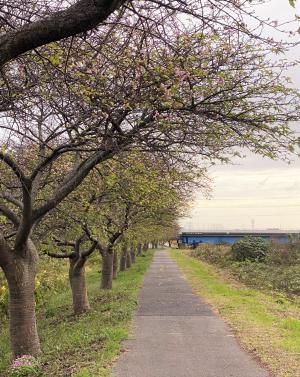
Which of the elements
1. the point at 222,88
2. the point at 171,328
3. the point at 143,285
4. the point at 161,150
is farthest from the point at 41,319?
the point at 222,88

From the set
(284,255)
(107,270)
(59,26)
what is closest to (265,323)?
(59,26)

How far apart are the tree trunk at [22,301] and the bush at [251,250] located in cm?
2458

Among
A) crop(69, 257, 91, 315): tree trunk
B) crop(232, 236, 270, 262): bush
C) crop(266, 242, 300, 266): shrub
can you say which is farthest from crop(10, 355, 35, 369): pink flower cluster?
crop(232, 236, 270, 262): bush

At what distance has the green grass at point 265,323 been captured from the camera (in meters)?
8.61

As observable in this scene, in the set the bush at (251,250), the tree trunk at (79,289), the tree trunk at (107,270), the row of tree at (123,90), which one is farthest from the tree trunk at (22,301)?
the bush at (251,250)

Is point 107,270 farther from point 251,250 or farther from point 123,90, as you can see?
point 123,90

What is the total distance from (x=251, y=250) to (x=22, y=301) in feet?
85.4

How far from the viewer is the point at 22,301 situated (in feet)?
33.7

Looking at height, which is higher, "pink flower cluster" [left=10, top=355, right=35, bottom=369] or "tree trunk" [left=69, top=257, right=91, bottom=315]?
"tree trunk" [left=69, top=257, right=91, bottom=315]

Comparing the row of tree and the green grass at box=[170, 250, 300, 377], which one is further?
the green grass at box=[170, 250, 300, 377]

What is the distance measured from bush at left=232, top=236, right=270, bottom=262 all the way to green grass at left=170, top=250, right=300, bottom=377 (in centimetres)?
1362

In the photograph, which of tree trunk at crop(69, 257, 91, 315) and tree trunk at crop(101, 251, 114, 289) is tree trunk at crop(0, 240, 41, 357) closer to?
tree trunk at crop(69, 257, 91, 315)

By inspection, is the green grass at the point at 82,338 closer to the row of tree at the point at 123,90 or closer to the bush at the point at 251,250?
the row of tree at the point at 123,90

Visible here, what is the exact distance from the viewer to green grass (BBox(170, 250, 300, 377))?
28.2ft
